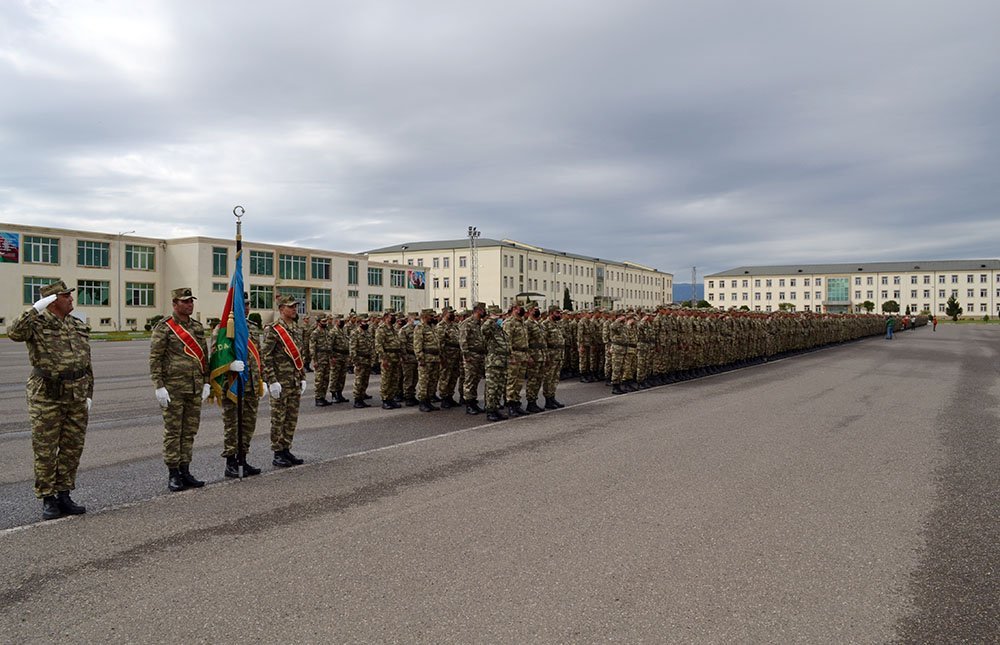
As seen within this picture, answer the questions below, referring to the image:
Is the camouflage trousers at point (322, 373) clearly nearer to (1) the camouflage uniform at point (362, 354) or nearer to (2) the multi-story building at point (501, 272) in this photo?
(1) the camouflage uniform at point (362, 354)

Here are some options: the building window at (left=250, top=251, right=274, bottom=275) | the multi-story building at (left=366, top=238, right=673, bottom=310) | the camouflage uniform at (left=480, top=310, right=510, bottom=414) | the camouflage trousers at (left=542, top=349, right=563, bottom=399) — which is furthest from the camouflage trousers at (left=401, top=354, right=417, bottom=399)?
the multi-story building at (left=366, top=238, right=673, bottom=310)

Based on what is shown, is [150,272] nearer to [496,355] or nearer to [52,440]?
[496,355]

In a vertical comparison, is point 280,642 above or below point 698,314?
below

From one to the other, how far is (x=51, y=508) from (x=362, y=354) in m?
8.22

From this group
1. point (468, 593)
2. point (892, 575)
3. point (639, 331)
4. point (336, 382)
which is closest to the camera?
point (468, 593)

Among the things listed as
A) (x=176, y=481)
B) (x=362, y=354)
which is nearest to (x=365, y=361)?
(x=362, y=354)

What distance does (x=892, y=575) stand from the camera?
449 cm

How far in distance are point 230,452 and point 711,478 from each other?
509 centimetres

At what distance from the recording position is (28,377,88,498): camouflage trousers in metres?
5.72

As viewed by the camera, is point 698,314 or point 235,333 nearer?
point 235,333

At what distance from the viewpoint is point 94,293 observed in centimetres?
5203

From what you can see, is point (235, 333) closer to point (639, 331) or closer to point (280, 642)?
point (280, 642)

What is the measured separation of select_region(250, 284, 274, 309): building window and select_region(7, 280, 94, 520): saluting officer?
57.6 m

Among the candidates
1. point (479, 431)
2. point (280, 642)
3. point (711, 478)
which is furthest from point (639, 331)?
point (280, 642)
